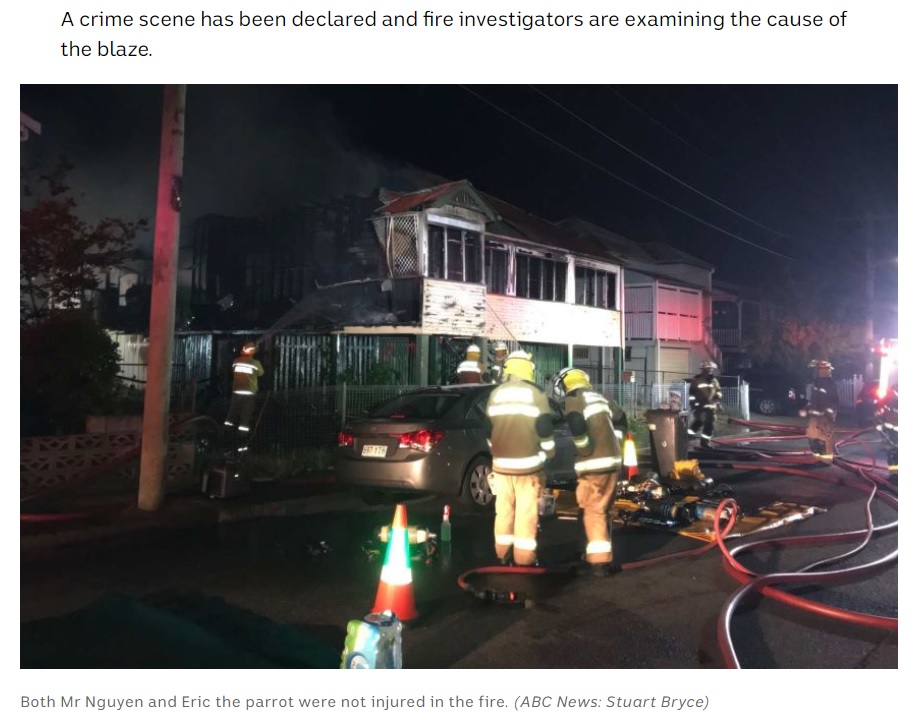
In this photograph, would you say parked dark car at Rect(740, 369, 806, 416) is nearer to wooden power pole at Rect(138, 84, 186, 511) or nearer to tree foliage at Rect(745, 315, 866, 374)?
tree foliage at Rect(745, 315, 866, 374)

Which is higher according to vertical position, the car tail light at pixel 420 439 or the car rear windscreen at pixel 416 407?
the car rear windscreen at pixel 416 407

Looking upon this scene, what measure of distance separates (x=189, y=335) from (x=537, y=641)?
1587 centimetres

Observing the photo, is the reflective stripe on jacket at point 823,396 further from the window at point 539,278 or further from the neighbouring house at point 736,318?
the neighbouring house at point 736,318

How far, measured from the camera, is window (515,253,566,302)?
1966 cm

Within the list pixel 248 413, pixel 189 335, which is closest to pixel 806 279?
pixel 189 335

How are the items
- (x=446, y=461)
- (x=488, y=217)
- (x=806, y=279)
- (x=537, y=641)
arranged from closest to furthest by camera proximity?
(x=537, y=641)
(x=446, y=461)
(x=488, y=217)
(x=806, y=279)

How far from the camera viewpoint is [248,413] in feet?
30.6

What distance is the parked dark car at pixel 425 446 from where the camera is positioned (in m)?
6.81

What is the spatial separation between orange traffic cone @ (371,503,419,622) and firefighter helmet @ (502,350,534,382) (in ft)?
5.58

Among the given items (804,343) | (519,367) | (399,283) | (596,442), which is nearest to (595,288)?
(399,283)

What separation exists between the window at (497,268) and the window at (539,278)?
53 cm

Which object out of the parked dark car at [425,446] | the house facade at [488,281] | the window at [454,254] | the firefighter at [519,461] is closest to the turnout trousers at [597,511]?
the firefighter at [519,461]

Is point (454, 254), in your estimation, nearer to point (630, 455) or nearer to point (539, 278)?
point (539, 278)
